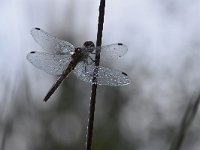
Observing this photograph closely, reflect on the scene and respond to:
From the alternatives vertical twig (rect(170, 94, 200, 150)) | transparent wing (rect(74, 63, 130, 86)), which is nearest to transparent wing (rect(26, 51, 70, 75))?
transparent wing (rect(74, 63, 130, 86))

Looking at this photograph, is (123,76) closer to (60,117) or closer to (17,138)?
(17,138)

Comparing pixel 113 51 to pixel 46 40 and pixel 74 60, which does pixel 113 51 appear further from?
pixel 46 40

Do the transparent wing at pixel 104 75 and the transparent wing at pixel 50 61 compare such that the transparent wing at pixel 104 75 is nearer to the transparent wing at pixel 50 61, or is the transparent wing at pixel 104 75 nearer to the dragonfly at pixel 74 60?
the dragonfly at pixel 74 60

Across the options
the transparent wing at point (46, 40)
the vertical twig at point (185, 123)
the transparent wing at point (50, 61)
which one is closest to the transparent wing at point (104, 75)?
the transparent wing at point (50, 61)

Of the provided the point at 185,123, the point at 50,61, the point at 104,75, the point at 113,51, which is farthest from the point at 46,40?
the point at 185,123

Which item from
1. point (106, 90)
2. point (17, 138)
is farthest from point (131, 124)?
point (17, 138)

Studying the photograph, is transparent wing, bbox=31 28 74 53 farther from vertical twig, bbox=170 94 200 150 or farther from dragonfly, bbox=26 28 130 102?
vertical twig, bbox=170 94 200 150
